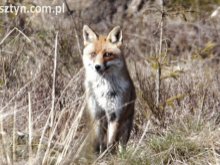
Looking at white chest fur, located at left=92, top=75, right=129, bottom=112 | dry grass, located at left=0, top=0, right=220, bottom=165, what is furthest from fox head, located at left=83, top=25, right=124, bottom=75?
dry grass, located at left=0, top=0, right=220, bottom=165

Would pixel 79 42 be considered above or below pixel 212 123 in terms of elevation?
above

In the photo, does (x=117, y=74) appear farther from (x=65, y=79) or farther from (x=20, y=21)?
(x=20, y=21)

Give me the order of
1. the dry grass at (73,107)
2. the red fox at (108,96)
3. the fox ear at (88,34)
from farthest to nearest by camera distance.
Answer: the fox ear at (88,34)
the red fox at (108,96)
the dry grass at (73,107)

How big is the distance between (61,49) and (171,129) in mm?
2353

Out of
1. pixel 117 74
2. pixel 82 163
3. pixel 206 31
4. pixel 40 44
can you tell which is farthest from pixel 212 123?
pixel 206 31

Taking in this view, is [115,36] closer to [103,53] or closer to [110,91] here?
[103,53]

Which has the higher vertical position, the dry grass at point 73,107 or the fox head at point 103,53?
the fox head at point 103,53

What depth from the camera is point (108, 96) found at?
24.3 ft

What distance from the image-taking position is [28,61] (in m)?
9.68

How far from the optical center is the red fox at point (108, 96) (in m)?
7.35

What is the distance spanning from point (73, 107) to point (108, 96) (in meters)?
1.39

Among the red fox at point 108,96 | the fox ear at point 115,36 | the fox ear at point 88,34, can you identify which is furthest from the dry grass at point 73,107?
the fox ear at point 115,36

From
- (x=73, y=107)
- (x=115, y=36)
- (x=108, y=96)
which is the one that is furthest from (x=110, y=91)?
(x=73, y=107)

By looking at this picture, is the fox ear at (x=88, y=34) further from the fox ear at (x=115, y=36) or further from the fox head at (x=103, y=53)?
the fox ear at (x=115, y=36)
